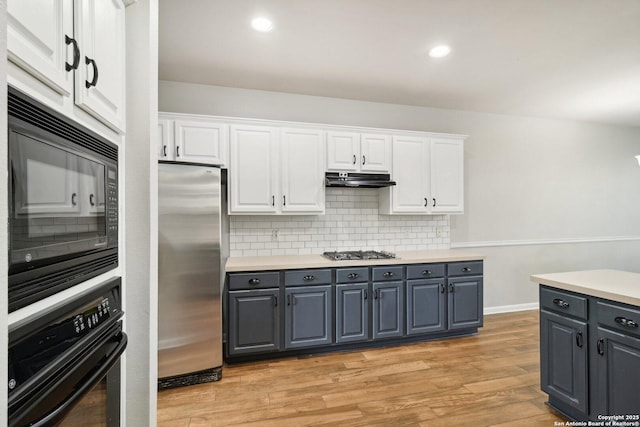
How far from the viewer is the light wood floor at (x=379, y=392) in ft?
6.92

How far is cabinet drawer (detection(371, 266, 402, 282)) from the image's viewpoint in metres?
3.18

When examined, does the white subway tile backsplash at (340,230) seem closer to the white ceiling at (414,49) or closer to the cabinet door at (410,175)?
the cabinet door at (410,175)

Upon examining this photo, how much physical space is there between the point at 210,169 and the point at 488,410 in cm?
279

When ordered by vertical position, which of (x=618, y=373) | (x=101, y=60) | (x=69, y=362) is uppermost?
(x=101, y=60)

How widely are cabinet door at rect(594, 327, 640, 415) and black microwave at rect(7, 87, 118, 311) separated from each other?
8.30 ft

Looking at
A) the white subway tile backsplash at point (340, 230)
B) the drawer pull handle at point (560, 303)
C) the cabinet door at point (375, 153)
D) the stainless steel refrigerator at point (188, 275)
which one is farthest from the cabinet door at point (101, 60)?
the drawer pull handle at point (560, 303)

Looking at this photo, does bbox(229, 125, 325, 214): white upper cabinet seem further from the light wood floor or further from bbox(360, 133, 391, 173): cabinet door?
the light wood floor

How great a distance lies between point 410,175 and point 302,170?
50.4 inches

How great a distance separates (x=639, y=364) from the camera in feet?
5.34

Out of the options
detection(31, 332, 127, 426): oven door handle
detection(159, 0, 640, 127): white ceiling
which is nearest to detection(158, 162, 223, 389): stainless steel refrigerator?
detection(159, 0, 640, 127): white ceiling

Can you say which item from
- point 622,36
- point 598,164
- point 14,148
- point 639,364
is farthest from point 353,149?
point 598,164

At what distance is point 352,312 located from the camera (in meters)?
3.11

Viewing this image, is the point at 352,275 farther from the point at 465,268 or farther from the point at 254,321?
the point at 465,268

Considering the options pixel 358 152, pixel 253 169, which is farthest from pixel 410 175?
pixel 253 169
